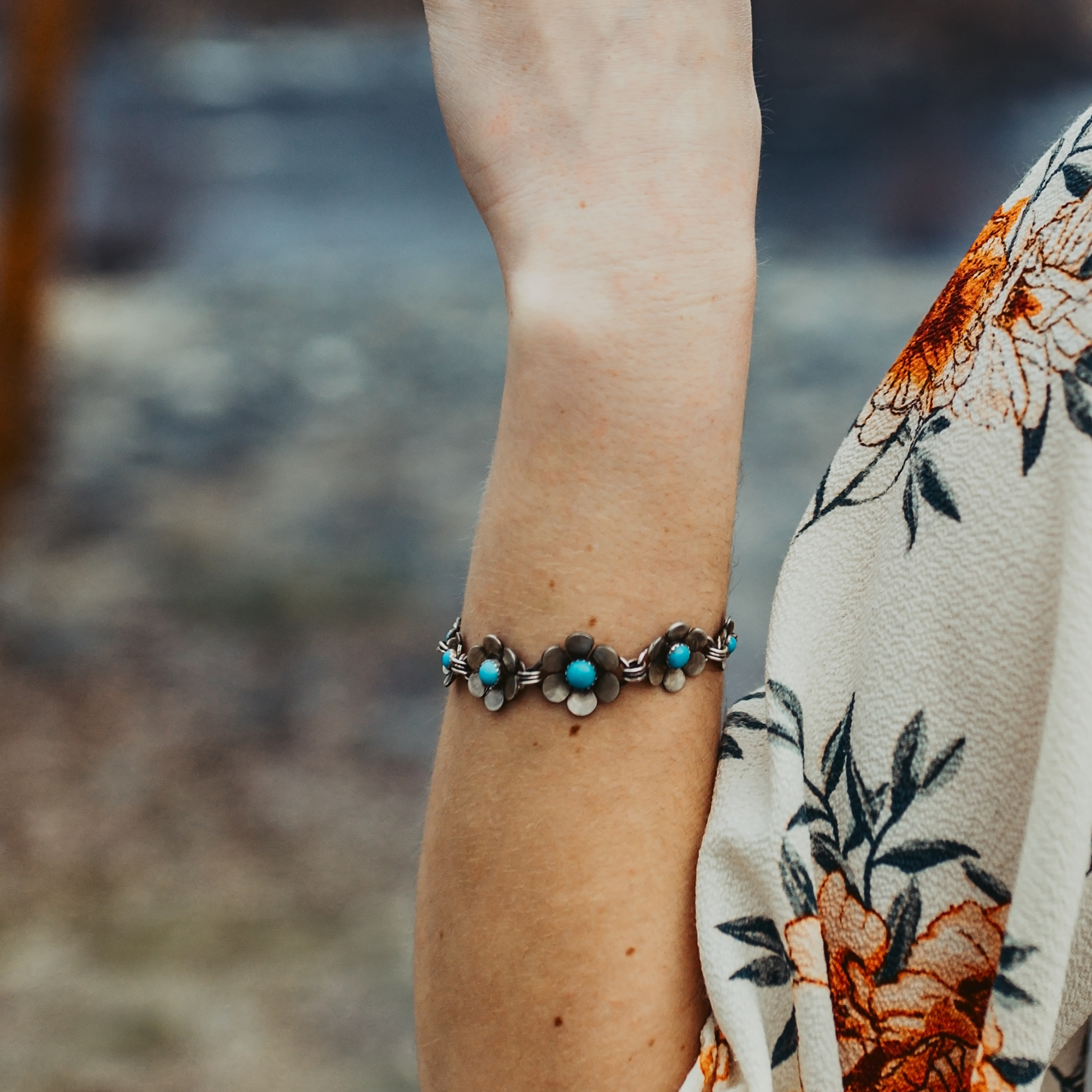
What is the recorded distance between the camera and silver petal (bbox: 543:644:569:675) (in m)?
0.47

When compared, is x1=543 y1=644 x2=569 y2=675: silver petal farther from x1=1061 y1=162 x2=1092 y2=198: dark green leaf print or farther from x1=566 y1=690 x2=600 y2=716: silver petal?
x1=1061 y1=162 x2=1092 y2=198: dark green leaf print

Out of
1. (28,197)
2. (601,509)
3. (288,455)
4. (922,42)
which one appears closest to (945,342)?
(601,509)

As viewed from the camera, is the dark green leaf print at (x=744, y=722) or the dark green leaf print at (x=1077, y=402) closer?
the dark green leaf print at (x=1077, y=402)

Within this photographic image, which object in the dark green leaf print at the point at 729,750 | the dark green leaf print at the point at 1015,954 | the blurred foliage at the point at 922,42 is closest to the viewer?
the dark green leaf print at the point at 1015,954

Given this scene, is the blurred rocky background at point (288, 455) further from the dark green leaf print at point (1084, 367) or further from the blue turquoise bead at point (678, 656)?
the dark green leaf print at point (1084, 367)

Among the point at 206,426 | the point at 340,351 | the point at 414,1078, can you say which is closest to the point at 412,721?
the point at 414,1078

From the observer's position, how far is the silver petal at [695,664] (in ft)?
1.60

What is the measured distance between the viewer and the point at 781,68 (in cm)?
492

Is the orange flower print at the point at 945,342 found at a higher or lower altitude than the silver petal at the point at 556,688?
higher

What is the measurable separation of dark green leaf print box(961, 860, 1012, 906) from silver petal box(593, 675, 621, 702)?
0.16 m

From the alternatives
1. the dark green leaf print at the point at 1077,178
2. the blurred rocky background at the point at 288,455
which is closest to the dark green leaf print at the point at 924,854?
the dark green leaf print at the point at 1077,178

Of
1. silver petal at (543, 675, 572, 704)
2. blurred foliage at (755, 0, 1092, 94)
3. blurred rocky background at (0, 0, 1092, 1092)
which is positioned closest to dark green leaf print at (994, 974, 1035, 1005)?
silver petal at (543, 675, 572, 704)

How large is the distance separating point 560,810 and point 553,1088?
126 mm

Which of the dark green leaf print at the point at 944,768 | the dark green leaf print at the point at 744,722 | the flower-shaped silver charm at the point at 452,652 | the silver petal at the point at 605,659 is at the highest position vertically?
the flower-shaped silver charm at the point at 452,652
